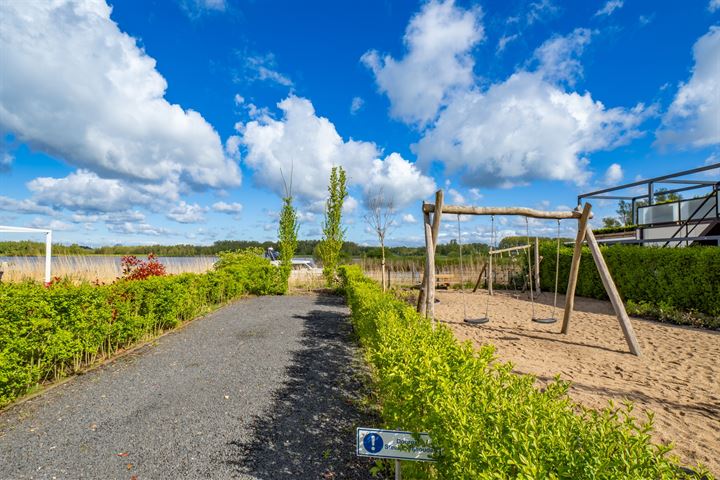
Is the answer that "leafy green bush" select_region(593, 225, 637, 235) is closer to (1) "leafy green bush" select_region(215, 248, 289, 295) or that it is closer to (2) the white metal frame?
(1) "leafy green bush" select_region(215, 248, 289, 295)

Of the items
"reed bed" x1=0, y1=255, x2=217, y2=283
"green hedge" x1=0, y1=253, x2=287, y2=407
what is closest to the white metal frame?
"reed bed" x1=0, y1=255, x2=217, y2=283

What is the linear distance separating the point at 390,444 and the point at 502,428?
63cm

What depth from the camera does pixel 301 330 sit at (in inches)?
295

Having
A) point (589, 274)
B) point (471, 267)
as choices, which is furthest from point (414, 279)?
point (589, 274)

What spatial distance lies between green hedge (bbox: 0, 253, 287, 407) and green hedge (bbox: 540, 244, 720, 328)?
463 inches

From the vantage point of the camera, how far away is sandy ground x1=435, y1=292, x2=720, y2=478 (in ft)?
11.2

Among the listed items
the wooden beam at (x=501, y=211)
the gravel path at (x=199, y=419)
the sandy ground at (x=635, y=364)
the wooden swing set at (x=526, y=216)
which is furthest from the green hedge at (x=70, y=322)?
the sandy ground at (x=635, y=364)

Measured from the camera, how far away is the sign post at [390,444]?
74.9 inches

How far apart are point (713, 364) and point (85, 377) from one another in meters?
9.10

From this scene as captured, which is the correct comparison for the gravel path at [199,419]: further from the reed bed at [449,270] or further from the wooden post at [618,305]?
the reed bed at [449,270]

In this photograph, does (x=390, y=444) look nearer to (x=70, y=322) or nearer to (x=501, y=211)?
(x=70, y=322)

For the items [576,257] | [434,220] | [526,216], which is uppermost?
[526,216]

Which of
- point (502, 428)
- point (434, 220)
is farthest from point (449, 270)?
point (502, 428)

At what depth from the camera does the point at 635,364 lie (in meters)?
5.39
